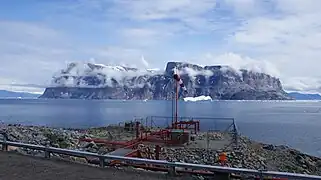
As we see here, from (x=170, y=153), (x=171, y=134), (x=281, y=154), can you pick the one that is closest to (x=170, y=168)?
(x=170, y=153)

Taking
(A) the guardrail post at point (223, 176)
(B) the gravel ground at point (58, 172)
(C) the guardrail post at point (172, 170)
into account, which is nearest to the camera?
(A) the guardrail post at point (223, 176)

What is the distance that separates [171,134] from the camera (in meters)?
30.2

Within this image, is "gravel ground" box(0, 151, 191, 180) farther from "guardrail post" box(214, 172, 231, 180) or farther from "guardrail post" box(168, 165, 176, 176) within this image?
"guardrail post" box(214, 172, 231, 180)

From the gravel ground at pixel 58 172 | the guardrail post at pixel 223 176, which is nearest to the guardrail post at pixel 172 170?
the gravel ground at pixel 58 172

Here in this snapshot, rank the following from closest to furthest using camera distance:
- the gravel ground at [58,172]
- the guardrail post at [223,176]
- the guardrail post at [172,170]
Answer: the guardrail post at [223,176]
the gravel ground at [58,172]
the guardrail post at [172,170]

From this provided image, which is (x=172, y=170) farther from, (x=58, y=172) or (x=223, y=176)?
(x=58, y=172)

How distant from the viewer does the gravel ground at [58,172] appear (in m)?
10.0

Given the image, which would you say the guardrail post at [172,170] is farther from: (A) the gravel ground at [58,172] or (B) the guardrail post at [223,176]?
(B) the guardrail post at [223,176]

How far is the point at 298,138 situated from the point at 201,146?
1415 inches

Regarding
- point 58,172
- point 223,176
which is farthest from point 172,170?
point 58,172

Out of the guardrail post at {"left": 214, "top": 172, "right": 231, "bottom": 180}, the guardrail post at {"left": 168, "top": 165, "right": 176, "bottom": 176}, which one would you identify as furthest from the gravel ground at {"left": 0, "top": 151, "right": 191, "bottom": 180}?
the guardrail post at {"left": 214, "top": 172, "right": 231, "bottom": 180}

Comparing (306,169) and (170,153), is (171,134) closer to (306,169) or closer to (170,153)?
(170,153)

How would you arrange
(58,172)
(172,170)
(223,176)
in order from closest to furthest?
1. (223,176)
2. (172,170)
3. (58,172)

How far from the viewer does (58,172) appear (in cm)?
1070
